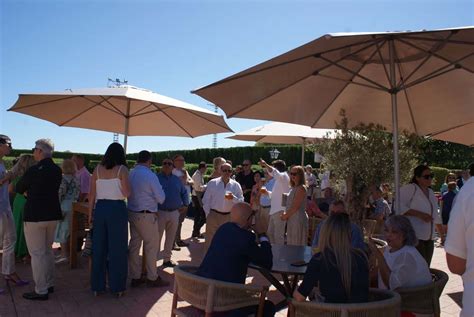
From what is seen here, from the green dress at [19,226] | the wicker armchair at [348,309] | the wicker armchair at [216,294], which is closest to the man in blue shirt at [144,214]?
the green dress at [19,226]

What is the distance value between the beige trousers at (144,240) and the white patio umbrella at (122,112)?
58.0 inches

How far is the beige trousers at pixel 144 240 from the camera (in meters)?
5.25

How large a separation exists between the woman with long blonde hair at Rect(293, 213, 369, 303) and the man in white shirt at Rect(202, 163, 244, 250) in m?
3.68

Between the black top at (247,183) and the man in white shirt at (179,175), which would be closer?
the man in white shirt at (179,175)

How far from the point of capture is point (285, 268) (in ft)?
11.9

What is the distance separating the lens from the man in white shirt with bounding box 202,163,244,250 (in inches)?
255

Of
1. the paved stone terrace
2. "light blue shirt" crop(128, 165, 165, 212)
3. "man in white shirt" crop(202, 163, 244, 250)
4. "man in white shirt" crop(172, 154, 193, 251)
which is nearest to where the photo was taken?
the paved stone terrace

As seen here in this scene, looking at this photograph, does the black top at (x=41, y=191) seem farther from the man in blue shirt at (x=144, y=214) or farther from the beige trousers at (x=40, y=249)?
the man in blue shirt at (x=144, y=214)

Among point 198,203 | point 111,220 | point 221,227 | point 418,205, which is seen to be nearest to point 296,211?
point 418,205

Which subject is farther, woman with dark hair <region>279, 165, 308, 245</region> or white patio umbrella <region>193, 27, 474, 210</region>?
woman with dark hair <region>279, 165, 308, 245</region>

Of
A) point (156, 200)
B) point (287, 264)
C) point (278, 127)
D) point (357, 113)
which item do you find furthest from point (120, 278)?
point (278, 127)

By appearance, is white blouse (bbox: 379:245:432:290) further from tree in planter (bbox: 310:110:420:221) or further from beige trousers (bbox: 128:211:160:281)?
beige trousers (bbox: 128:211:160:281)

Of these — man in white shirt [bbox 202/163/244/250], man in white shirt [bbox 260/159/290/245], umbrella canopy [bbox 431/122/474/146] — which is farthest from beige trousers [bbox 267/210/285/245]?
umbrella canopy [bbox 431/122/474/146]

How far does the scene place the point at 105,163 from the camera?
4.80 m
